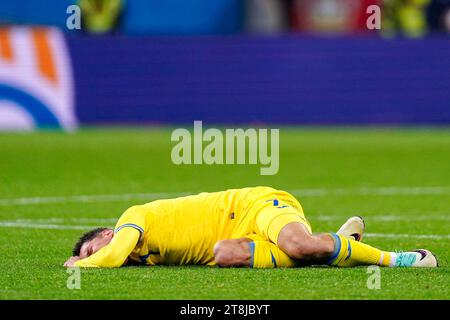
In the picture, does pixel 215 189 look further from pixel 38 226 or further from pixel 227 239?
pixel 227 239

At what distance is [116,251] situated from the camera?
8.83 m

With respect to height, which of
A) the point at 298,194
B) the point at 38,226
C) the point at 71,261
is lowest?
the point at 298,194

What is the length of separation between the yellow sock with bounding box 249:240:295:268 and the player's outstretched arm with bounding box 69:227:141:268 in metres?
0.82

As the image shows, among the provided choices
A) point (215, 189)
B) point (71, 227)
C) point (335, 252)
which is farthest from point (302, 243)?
point (215, 189)

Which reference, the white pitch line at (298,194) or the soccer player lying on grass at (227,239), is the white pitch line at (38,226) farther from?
the soccer player lying on grass at (227,239)

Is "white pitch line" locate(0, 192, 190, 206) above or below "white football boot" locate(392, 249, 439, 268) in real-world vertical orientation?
below

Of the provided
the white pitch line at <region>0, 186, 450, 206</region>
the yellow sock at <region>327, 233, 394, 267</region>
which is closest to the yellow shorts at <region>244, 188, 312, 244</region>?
the yellow sock at <region>327, 233, 394, 267</region>

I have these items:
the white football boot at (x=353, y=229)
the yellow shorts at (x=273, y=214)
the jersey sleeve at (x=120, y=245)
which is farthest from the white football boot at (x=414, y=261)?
the jersey sleeve at (x=120, y=245)

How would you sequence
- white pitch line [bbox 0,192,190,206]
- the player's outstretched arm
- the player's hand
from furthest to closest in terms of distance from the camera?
white pitch line [bbox 0,192,190,206]
the player's hand
the player's outstretched arm

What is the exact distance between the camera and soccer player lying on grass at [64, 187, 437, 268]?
886 centimetres

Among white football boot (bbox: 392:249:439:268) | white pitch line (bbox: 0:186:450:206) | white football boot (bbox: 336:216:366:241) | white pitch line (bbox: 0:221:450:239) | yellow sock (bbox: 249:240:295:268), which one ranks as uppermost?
white football boot (bbox: 336:216:366:241)

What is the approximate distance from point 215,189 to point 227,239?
636cm

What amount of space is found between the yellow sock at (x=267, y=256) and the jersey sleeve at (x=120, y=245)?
2.60 feet

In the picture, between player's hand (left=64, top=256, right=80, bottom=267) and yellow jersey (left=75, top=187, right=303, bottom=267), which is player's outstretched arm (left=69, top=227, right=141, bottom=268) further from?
player's hand (left=64, top=256, right=80, bottom=267)
